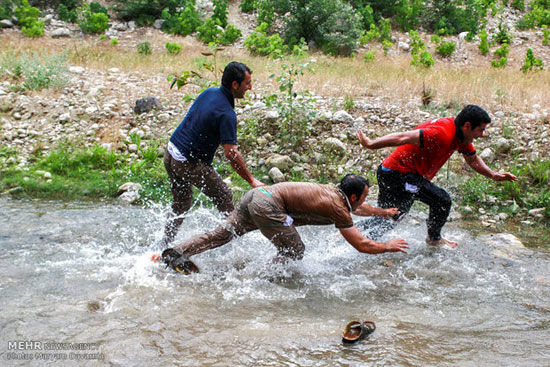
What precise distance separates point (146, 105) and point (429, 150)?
607 cm

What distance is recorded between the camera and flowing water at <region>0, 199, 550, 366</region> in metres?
3.43

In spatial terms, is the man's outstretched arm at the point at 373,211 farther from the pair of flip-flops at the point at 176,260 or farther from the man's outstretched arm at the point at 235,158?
the pair of flip-flops at the point at 176,260

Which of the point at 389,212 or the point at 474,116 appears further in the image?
the point at 389,212

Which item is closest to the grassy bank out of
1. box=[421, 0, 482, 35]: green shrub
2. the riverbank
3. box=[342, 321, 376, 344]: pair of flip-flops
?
the riverbank

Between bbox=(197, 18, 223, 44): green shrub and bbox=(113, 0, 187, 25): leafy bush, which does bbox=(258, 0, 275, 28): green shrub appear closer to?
bbox=(197, 18, 223, 44): green shrub

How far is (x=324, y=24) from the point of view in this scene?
15.7 metres

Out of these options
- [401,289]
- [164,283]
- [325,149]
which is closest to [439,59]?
[325,149]

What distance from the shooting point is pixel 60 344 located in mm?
3430

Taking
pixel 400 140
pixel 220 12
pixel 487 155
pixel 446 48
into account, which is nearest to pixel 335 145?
pixel 487 155

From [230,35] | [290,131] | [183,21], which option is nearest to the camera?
[290,131]

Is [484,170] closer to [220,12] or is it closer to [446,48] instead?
[446,48]

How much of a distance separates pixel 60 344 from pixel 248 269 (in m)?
2.04

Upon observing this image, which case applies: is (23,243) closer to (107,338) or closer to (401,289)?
(107,338)

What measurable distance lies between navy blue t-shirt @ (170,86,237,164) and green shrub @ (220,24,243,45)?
1214 cm
